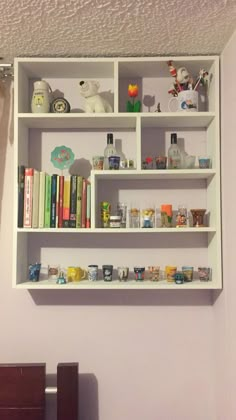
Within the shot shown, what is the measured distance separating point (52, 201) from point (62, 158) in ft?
0.60

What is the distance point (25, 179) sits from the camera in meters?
1.52

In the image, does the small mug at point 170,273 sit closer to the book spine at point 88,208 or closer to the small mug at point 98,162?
the book spine at point 88,208

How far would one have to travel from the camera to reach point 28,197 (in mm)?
1514

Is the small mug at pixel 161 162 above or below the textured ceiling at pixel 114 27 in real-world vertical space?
below

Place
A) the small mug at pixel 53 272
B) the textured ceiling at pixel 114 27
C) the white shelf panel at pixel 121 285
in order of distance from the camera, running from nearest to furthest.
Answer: the textured ceiling at pixel 114 27 → the white shelf panel at pixel 121 285 → the small mug at pixel 53 272

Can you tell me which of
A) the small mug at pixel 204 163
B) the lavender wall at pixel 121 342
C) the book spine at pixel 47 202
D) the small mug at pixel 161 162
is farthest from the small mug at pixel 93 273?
the small mug at pixel 204 163

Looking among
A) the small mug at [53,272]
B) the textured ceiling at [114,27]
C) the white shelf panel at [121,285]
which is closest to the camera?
the textured ceiling at [114,27]

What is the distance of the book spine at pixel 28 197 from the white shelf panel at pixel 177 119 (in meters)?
0.50

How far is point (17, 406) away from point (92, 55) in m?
1.41

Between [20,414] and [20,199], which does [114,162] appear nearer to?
[20,199]

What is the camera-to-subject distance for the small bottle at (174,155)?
5.09 ft

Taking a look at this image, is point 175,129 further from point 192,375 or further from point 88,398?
point 88,398

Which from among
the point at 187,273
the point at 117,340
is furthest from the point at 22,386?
the point at 187,273

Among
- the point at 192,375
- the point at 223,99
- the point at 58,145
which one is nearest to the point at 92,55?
the point at 58,145
